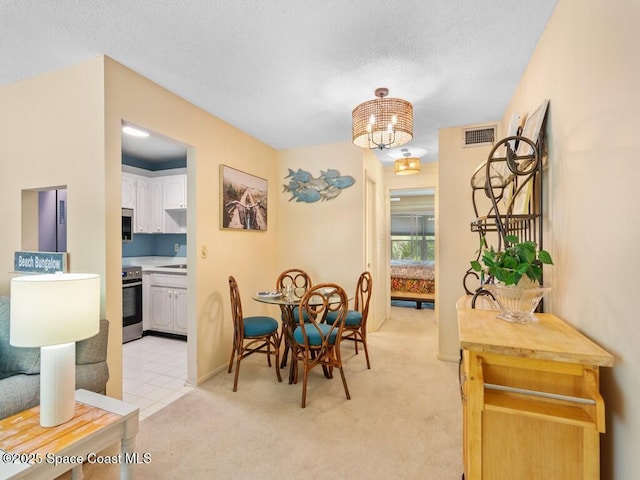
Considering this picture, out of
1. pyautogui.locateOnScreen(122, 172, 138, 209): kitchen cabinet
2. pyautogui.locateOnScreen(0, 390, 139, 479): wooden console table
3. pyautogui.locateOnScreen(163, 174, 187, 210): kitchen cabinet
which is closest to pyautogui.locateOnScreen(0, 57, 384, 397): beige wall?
pyautogui.locateOnScreen(0, 390, 139, 479): wooden console table

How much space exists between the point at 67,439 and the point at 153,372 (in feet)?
6.76

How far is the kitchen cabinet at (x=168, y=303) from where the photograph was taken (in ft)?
13.2

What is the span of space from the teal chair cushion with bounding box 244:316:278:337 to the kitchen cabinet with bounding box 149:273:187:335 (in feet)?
4.62

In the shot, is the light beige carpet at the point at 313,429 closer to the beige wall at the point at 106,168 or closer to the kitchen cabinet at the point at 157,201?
the beige wall at the point at 106,168

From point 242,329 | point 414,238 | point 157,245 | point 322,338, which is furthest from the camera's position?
point 414,238

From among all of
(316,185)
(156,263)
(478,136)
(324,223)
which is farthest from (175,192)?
(478,136)

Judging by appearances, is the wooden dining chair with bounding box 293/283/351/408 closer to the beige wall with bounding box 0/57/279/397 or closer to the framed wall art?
the beige wall with bounding box 0/57/279/397

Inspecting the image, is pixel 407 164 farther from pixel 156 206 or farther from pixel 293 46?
pixel 156 206

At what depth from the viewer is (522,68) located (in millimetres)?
2260

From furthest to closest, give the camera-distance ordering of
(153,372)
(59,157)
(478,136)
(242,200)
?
(242,200), (478,136), (153,372), (59,157)

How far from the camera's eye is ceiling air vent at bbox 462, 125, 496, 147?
3.28m

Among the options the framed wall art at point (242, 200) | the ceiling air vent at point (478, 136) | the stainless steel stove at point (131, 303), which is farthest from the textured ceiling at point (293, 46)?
the stainless steel stove at point (131, 303)

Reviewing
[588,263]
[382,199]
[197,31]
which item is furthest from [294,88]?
[382,199]

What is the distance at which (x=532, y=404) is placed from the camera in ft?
3.65
